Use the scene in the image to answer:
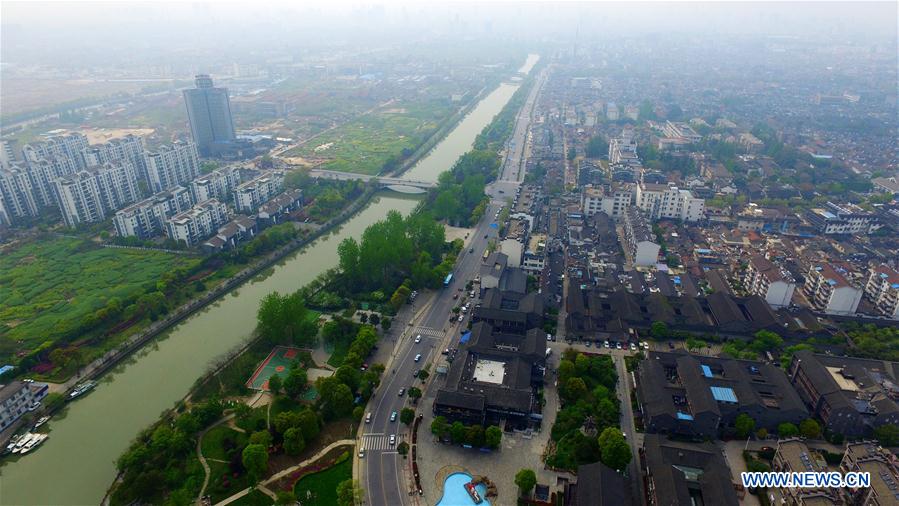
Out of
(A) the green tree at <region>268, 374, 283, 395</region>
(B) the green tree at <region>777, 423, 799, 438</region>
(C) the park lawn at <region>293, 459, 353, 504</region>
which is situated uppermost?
(A) the green tree at <region>268, 374, 283, 395</region>

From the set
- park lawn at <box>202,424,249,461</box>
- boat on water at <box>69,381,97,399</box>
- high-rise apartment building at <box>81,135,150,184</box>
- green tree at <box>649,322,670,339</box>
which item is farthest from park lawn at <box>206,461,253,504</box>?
high-rise apartment building at <box>81,135,150,184</box>

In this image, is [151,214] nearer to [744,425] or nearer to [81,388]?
[81,388]

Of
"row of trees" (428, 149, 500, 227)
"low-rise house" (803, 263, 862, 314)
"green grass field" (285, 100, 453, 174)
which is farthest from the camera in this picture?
"green grass field" (285, 100, 453, 174)

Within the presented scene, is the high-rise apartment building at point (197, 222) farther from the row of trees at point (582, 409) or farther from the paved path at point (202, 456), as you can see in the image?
the row of trees at point (582, 409)

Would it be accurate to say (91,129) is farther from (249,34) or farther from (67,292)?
(249,34)

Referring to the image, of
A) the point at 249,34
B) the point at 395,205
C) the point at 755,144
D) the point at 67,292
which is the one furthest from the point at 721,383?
the point at 249,34

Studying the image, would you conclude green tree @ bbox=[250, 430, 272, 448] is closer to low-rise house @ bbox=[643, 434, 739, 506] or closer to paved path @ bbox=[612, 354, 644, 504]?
paved path @ bbox=[612, 354, 644, 504]

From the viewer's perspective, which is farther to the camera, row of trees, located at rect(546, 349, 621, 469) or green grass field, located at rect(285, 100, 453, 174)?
green grass field, located at rect(285, 100, 453, 174)
